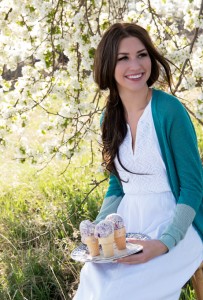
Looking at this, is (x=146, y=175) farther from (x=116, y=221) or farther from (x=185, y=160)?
(x=116, y=221)

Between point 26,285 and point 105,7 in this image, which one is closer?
point 26,285

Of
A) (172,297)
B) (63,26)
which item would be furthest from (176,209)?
(63,26)

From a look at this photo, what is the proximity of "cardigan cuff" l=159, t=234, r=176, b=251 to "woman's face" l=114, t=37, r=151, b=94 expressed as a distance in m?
0.55

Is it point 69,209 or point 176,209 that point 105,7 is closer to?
point 69,209

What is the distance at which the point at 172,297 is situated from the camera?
2.37 m

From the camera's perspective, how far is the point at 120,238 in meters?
2.34

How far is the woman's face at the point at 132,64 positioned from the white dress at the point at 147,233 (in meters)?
0.10

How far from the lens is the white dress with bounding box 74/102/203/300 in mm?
2311

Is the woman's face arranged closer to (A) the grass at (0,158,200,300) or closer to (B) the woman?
(B) the woman

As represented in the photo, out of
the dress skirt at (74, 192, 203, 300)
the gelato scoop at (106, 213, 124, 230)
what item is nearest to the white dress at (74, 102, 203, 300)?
the dress skirt at (74, 192, 203, 300)

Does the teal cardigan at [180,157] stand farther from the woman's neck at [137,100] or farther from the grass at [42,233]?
the grass at [42,233]

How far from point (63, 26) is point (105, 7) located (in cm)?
50

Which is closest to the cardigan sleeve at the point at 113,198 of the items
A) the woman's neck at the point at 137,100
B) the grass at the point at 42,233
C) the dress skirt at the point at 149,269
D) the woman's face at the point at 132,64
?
the dress skirt at the point at 149,269

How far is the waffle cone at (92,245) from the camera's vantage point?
2355 mm
